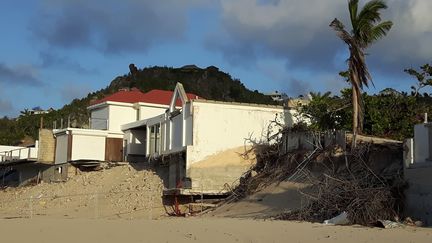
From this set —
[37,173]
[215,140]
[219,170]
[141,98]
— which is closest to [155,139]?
[215,140]

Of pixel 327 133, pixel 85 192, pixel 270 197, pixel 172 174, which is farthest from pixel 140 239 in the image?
pixel 85 192

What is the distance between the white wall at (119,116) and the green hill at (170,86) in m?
42.1

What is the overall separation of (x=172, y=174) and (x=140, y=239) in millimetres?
20258

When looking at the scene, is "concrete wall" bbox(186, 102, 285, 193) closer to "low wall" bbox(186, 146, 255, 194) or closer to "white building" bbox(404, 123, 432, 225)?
"low wall" bbox(186, 146, 255, 194)

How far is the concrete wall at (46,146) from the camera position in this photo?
5412 cm

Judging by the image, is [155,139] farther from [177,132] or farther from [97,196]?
[177,132]

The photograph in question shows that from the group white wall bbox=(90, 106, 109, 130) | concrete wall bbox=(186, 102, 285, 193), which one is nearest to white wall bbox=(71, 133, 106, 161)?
white wall bbox=(90, 106, 109, 130)

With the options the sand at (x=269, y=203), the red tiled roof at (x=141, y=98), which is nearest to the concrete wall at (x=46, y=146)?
the red tiled roof at (x=141, y=98)

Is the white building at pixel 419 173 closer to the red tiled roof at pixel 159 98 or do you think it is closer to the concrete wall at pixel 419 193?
the concrete wall at pixel 419 193

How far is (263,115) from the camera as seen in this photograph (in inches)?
1368

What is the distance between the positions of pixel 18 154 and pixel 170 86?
4302 cm

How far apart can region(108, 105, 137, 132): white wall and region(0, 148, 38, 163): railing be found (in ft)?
31.1

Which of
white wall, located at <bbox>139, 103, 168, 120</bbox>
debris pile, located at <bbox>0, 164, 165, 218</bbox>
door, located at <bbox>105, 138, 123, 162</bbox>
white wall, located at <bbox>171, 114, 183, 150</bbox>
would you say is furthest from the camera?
white wall, located at <bbox>139, 103, 168, 120</bbox>

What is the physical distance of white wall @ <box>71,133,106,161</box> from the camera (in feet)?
168
